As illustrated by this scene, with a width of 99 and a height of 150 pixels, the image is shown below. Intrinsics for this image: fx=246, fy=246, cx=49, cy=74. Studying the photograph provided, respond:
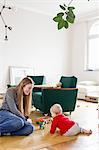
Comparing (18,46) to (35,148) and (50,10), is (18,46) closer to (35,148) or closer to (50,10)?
(50,10)

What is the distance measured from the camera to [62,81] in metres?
5.79

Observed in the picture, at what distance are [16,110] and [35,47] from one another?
5765mm

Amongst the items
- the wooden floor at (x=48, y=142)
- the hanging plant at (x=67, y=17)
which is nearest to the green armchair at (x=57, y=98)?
the wooden floor at (x=48, y=142)

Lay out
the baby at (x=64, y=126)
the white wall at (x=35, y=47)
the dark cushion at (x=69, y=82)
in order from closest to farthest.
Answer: the baby at (x=64, y=126) → the dark cushion at (x=69, y=82) → the white wall at (x=35, y=47)

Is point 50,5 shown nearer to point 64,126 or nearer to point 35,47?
point 35,47

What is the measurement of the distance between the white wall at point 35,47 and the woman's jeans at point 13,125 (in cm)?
497

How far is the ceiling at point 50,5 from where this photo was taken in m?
7.84

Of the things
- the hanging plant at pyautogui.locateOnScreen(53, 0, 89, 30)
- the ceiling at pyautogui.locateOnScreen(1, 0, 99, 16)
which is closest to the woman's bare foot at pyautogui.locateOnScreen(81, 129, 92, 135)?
the hanging plant at pyautogui.locateOnScreen(53, 0, 89, 30)

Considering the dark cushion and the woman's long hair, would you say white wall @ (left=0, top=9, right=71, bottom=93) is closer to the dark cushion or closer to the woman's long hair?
the dark cushion

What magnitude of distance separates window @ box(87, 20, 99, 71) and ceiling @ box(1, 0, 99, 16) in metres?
0.70

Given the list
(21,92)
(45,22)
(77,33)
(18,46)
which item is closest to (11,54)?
(18,46)

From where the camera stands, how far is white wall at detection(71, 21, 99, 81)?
9.53m

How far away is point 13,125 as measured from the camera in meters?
3.48

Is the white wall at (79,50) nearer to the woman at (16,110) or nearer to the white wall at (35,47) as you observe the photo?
the white wall at (35,47)
